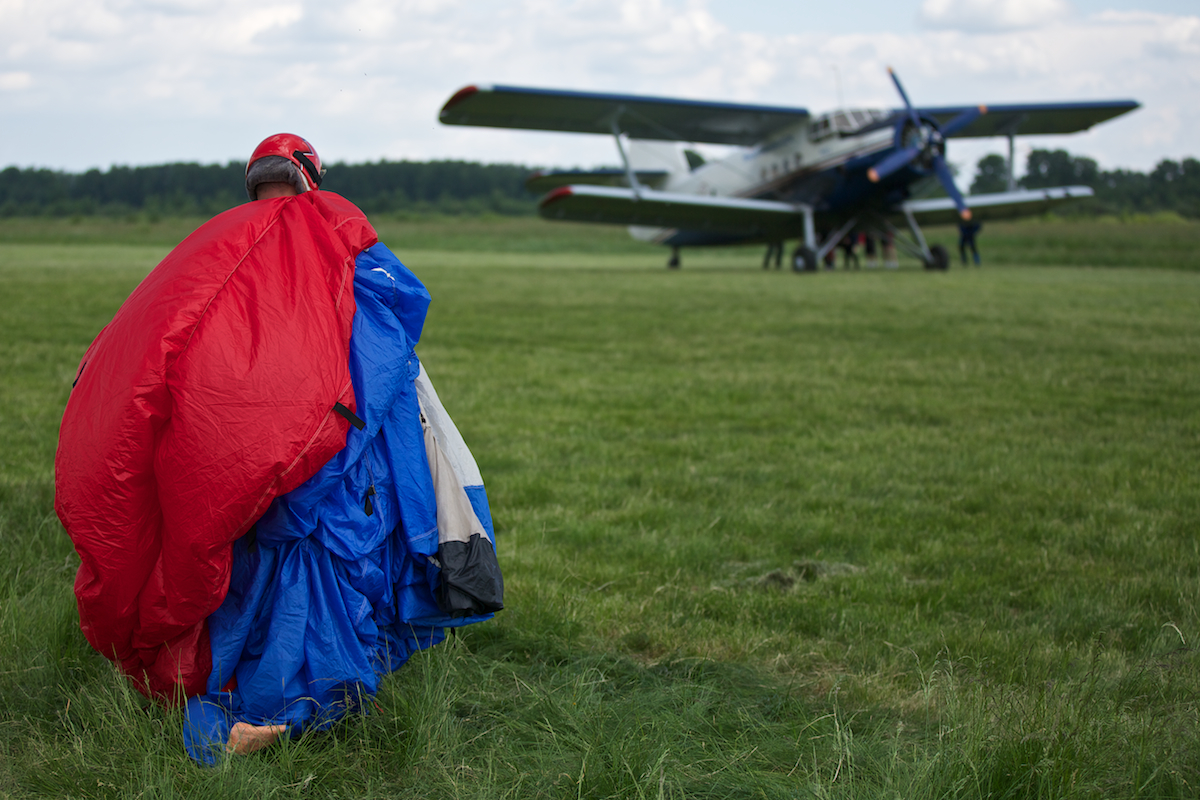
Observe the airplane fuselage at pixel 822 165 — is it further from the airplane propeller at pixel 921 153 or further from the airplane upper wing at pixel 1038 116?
the airplane upper wing at pixel 1038 116

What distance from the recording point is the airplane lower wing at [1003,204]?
27.0m

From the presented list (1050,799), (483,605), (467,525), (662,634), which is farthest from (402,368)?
(1050,799)

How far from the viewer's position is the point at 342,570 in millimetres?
1917

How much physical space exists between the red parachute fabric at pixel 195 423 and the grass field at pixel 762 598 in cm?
33

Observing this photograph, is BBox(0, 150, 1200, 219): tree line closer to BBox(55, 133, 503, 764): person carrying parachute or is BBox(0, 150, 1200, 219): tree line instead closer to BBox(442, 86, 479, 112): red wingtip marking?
BBox(442, 86, 479, 112): red wingtip marking

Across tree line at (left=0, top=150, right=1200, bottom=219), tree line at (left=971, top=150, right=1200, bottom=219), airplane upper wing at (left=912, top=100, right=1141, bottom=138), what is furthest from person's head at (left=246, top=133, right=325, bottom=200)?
tree line at (left=0, top=150, right=1200, bottom=219)

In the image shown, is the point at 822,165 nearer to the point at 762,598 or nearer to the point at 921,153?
Answer: the point at 921,153

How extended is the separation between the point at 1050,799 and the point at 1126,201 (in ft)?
229

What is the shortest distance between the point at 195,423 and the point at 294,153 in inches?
31.5

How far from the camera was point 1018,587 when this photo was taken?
342 centimetres

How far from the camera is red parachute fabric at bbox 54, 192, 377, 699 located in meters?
1.75

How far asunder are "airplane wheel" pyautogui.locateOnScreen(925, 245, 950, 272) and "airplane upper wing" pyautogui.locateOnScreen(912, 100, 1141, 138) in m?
3.27

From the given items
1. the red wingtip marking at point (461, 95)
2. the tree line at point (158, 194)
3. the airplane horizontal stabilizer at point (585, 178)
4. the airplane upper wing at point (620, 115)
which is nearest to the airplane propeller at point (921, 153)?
the airplane upper wing at point (620, 115)

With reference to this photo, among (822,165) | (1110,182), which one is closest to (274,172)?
(822,165)
